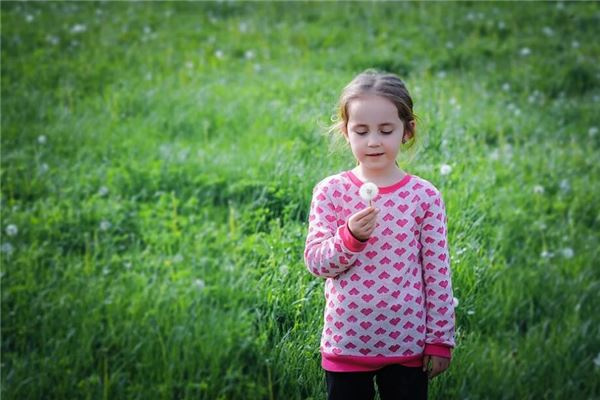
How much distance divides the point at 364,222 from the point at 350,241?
71mm

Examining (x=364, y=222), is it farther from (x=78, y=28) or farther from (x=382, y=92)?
(x=78, y=28)

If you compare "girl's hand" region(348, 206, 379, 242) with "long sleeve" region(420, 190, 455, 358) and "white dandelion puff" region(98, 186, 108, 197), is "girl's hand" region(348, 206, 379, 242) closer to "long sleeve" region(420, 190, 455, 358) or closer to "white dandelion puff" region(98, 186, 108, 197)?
"long sleeve" region(420, 190, 455, 358)

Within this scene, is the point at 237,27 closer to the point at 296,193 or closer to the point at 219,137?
the point at 219,137

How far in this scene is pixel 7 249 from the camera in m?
4.29

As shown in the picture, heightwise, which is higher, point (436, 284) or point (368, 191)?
point (368, 191)

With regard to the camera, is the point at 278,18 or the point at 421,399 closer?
the point at 421,399

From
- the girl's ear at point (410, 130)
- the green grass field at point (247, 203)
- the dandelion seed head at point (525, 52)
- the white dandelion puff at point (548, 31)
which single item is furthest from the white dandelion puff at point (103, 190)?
the white dandelion puff at point (548, 31)

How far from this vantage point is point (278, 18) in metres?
8.12

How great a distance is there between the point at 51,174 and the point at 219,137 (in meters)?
1.10

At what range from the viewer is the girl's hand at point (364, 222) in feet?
6.86

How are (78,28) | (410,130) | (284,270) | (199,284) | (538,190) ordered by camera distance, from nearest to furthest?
(410,130), (284,270), (199,284), (538,190), (78,28)

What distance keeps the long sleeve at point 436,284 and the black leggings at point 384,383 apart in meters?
0.09

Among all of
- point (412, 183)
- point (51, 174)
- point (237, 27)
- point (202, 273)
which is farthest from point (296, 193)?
point (237, 27)

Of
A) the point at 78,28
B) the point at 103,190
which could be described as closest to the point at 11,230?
the point at 103,190
